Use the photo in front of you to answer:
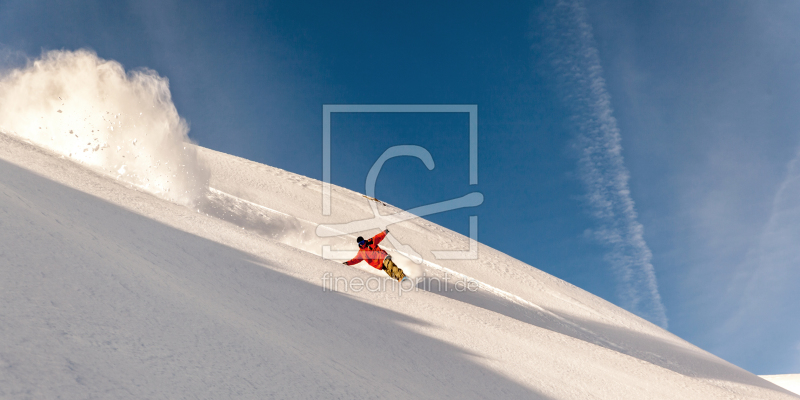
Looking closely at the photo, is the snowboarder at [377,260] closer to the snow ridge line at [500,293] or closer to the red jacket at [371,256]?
the red jacket at [371,256]

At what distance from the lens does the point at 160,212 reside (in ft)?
19.7

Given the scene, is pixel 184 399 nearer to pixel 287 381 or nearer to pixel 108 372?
pixel 108 372

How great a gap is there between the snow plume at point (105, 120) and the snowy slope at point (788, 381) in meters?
21.3

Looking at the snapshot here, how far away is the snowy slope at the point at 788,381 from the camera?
16.0m

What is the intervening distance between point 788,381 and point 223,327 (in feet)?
72.1

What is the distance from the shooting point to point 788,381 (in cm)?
1650

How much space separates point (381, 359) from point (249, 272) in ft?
6.48

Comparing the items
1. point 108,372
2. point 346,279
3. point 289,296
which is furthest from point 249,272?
point 108,372

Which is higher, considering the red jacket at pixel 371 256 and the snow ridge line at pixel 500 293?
the red jacket at pixel 371 256

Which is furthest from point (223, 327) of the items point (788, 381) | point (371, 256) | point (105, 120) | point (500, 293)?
point (788, 381)

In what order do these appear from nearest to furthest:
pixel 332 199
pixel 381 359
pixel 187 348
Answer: pixel 187 348
pixel 381 359
pixel 332 199

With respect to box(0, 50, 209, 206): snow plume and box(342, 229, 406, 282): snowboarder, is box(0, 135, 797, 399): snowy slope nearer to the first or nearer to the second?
box(342, 229, 406, 282): snowboarder
